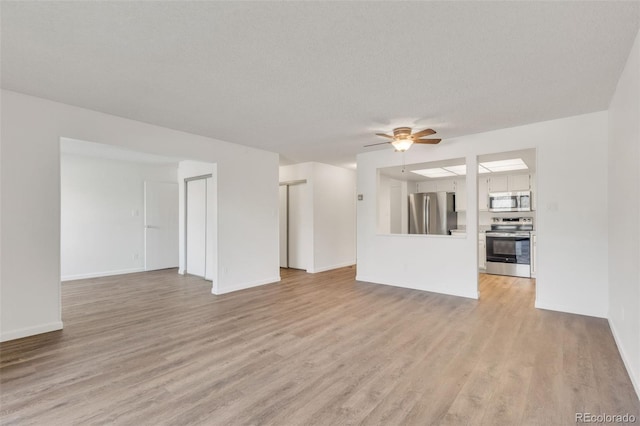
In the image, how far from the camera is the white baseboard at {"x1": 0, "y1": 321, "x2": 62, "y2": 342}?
118 inches

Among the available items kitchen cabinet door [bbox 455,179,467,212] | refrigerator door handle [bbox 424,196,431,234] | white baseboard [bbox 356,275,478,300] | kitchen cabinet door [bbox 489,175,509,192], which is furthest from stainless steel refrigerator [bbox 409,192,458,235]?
white baseboard [bbox 356,275,478,300]

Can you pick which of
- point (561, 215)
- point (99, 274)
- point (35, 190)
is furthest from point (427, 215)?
point (99, 274)

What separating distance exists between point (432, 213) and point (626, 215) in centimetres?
508

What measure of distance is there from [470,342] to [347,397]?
1.56 m

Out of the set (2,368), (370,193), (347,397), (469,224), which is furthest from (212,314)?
(469,224)

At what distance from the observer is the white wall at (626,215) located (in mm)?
2145

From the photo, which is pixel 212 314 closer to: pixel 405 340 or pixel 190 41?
pixel 405 340

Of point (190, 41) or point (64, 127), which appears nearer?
point (190, 41)

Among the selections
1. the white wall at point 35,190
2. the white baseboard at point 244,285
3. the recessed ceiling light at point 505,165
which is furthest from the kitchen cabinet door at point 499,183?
the white wall at point 35,190

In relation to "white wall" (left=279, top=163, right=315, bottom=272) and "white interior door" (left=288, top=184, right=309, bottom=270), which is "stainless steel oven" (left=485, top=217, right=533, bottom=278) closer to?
"white wall" (left=279, top=163, right=315, bottom=272)

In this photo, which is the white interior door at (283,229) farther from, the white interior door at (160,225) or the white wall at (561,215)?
the white wall at (561,215)

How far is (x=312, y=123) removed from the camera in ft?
13.3

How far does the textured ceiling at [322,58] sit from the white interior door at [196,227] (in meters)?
2.53

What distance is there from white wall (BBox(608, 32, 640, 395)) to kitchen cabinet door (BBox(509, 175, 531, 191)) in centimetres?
331
